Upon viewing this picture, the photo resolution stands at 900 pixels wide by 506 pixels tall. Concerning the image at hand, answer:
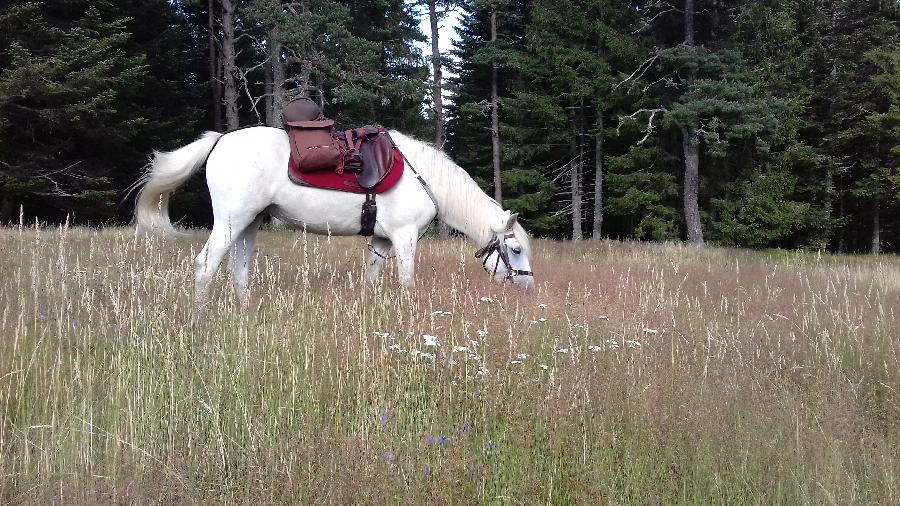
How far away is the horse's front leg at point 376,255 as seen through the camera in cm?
597

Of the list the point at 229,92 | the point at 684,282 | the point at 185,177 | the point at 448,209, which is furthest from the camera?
the point at 229,92

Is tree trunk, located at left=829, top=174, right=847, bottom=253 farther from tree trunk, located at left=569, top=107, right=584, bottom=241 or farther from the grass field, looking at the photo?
the grass field

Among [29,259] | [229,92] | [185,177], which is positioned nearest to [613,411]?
[185,177]

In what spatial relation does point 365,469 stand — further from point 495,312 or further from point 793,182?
point 793,182

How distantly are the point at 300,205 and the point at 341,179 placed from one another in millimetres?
470

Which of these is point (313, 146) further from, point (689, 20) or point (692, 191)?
point (689, 20)

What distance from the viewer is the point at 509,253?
5.97m

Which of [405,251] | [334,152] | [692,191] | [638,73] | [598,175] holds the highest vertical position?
[638,73]

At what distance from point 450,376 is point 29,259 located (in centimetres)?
632

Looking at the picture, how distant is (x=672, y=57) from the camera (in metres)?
16.6

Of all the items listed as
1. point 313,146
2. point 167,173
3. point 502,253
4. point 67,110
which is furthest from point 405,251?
point 67,110

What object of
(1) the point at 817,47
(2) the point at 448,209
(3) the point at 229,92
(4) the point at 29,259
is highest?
(1) the point at 817,47

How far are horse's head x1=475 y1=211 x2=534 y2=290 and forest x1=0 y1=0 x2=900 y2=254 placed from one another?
36.9ft

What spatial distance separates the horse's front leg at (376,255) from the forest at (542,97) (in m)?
10.7
